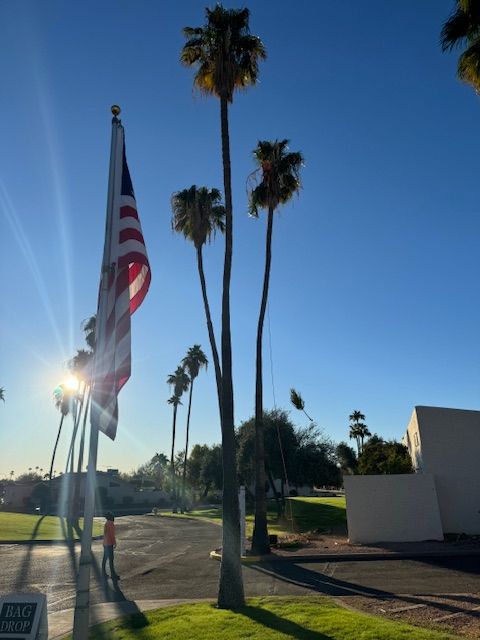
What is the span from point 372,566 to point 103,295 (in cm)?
1291

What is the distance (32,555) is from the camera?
70.5 feet

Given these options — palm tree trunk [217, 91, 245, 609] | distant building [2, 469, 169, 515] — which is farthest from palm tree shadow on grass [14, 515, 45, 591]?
distant building [2, 469, 169, 515]

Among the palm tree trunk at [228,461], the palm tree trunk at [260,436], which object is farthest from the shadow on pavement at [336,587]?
the palm tree trunk at [228,461]

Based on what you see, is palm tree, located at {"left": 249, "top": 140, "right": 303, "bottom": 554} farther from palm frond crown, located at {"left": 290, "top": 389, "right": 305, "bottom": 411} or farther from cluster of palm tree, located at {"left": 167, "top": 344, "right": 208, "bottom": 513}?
cluster of palm tree, located at {"left": 167, "top": 344, "right": 208, "bottom": 513}

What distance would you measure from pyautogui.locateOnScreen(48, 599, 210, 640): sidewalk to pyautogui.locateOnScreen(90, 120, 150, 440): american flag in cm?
454

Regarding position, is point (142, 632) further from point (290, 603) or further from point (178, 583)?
point (178, 583)

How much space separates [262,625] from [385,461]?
21306mm

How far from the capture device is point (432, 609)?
967 cm

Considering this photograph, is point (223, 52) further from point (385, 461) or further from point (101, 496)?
point (101, 496)

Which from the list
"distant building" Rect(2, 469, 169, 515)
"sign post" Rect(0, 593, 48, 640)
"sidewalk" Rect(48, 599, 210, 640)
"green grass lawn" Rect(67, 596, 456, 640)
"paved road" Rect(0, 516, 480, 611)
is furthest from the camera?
"distant building" Rect(2, 469, 169, 515)

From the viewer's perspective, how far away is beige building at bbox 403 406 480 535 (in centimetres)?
2275

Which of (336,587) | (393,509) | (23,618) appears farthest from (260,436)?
(23,618)

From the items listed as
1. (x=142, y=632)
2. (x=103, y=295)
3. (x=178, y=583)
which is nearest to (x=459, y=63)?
(x=103, y=295)

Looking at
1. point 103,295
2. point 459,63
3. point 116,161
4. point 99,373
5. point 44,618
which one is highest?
point 459,63
